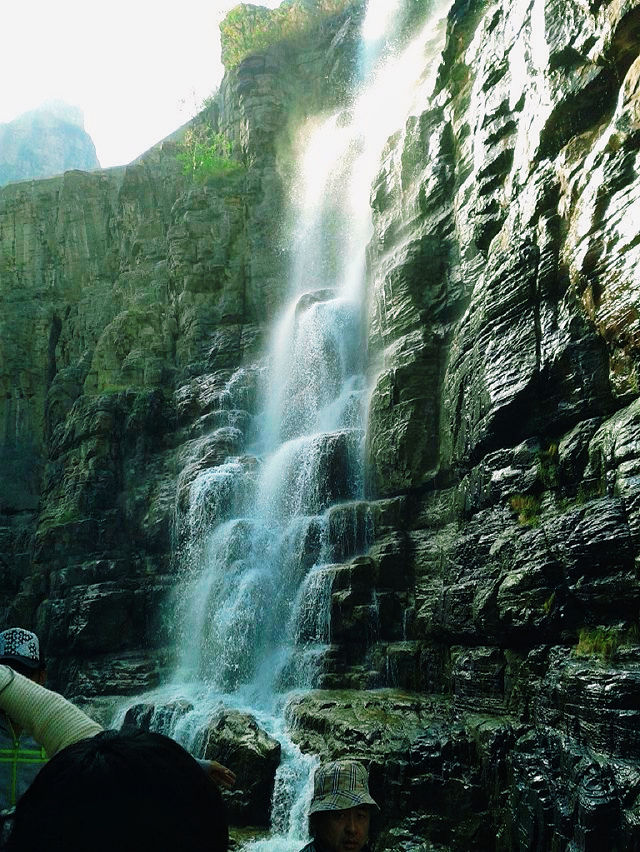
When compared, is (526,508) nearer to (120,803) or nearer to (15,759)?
(15,759)

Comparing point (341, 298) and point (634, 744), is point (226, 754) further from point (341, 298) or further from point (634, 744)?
point (341, 298)

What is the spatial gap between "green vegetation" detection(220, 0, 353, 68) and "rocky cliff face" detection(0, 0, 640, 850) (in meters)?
12.7

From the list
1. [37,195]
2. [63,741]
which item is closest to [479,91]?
[63,741]

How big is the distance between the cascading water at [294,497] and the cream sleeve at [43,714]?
31.2ft

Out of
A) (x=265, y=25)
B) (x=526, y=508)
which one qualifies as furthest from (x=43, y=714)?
(x=265, y=25)

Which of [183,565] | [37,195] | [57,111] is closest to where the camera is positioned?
[183,565]

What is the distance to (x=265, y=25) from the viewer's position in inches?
1361

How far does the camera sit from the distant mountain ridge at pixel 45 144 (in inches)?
2586

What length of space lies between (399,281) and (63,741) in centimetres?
1645

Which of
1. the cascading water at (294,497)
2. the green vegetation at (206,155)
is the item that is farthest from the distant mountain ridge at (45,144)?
the cascading water at (294,497)

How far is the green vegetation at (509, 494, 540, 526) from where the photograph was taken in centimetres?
1136

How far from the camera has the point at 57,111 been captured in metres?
72.6

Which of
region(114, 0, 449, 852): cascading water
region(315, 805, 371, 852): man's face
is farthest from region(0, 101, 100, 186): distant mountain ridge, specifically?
region(315, 805, 371, 852): man's face

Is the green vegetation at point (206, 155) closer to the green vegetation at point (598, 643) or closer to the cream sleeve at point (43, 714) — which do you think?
the green vegetation at point (598, 643)
